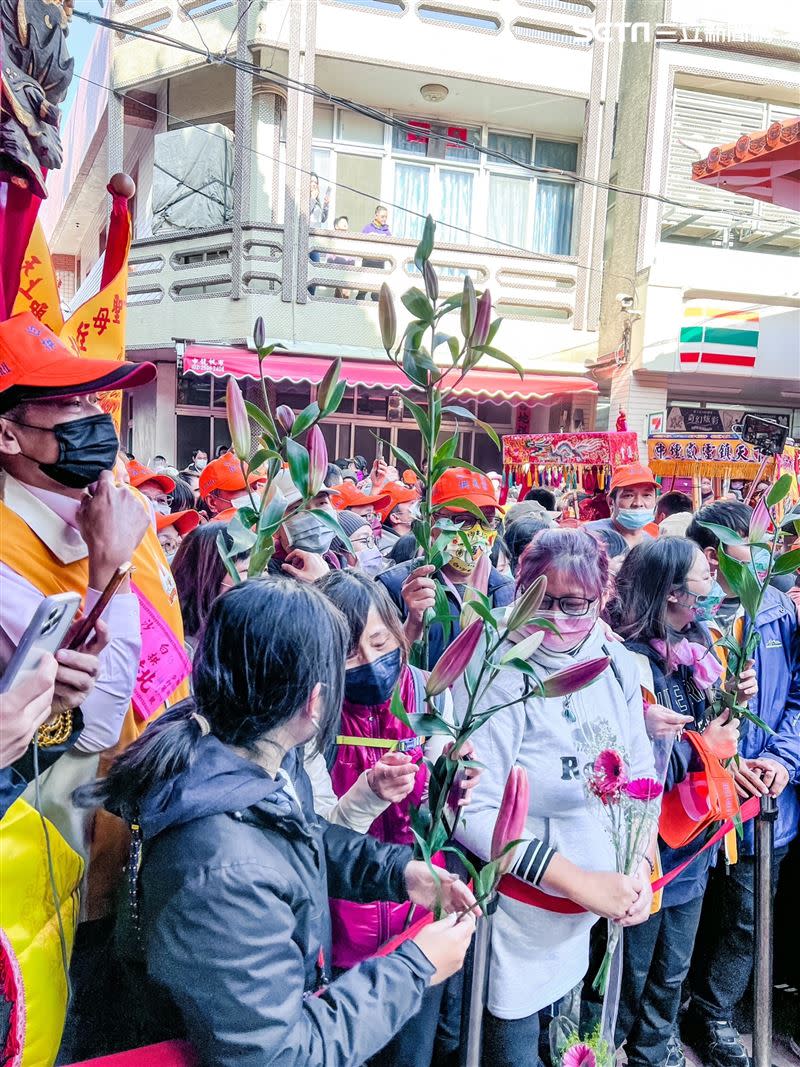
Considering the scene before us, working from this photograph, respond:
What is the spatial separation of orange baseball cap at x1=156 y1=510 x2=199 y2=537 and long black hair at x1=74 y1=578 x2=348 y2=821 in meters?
2.02

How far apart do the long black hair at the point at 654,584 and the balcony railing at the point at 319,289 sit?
10.2 meters

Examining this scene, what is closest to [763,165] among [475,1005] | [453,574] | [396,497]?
[396,497]

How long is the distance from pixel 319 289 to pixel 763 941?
1146cm

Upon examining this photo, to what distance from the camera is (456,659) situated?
127cm

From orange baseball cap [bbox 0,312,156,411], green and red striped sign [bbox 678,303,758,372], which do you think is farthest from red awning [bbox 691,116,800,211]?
green and red striped sign [bbox 678,303,758,372]

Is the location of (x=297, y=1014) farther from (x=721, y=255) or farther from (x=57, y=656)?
(x=721, y=255)

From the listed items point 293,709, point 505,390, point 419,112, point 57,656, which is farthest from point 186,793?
point 419,112

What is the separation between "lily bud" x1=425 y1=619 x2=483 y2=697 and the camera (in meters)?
1.27

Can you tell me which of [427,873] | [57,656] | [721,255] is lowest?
[427,873]

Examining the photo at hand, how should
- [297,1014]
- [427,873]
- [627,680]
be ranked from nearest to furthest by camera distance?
[297,1014]
[427,873]
[627,680]

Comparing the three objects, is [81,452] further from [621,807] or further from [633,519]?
[633,519]

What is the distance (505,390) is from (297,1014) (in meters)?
11.0

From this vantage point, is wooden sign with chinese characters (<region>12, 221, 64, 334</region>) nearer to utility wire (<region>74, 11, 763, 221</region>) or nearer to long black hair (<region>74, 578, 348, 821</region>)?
long black hair (<region>74, 578, 348, 821</region>)

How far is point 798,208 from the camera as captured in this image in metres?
5.69
